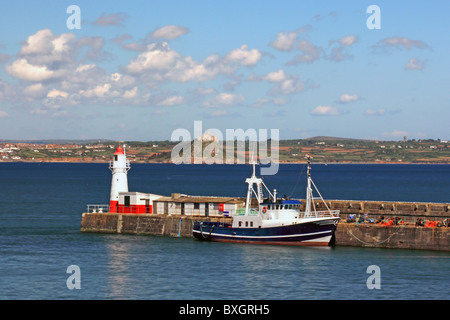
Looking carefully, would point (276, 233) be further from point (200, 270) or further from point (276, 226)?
point (200, 270)

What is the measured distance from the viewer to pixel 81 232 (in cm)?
7388

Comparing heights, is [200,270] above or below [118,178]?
below

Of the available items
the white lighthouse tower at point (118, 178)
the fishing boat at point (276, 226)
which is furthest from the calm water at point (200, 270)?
the white lighthouse tower at point (118, 178)

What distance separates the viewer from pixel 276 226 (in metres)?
63.1

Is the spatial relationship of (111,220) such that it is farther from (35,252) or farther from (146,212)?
(35,252)

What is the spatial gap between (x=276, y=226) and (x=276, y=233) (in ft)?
2.21

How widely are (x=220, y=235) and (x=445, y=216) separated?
72.1 ft

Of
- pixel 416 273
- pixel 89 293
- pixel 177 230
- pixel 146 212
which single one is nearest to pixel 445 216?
pixel 416 273

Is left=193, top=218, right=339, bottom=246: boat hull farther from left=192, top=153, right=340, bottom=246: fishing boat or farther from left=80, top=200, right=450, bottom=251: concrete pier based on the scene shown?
left=80, top=200, right=450, bottom=251: concrete pier

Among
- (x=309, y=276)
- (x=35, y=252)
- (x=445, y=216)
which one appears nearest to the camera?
(x=309, y=276)

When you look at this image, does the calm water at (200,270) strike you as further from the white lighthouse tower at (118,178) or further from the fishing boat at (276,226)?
the white lighthouse tower at (118,178)

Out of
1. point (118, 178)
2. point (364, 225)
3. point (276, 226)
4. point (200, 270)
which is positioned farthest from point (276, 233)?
point (118, 178)

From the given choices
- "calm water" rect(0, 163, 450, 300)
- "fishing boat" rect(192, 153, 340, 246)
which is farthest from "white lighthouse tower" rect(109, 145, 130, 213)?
"fishing boat" rect(192, 153, 340, 246)
